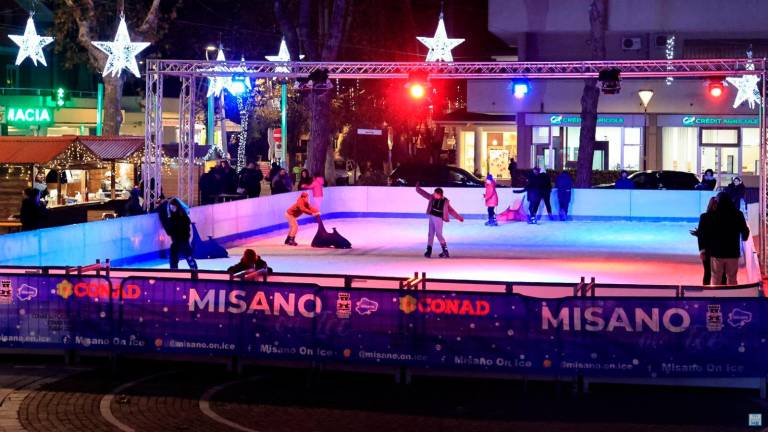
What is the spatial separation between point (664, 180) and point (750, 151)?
890 cm

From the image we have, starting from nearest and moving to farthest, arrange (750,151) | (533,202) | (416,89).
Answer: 1. (416,89)
2. (533,202)
3. (750,151)

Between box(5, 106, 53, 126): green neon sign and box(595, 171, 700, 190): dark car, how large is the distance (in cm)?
2435

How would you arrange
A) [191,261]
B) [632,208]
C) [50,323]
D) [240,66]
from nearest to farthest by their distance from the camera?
[50,323], [191,261], [240,66], [632,208]

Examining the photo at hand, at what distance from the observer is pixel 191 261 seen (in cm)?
2012

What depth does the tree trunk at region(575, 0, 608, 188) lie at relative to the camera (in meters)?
40.6

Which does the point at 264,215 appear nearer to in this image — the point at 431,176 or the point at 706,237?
the point at 431,176

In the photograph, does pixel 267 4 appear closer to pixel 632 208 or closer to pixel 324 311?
pixel 632 208

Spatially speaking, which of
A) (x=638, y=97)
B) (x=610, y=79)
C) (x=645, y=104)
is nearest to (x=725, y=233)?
(x=610, y=79)

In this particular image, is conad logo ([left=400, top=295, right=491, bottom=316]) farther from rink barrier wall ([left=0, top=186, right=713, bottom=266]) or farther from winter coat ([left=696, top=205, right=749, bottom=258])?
rink barrier wall ([left=0, top=186, right=713, bottom=266])

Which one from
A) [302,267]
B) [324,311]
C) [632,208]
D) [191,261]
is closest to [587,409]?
[324,311]

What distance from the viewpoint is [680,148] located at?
1900 inches

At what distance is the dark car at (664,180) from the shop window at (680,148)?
7879mm

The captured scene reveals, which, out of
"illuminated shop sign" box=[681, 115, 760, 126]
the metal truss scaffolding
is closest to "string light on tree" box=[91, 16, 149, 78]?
the metal truss scaffolding

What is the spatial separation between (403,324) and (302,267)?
35.1 ft
